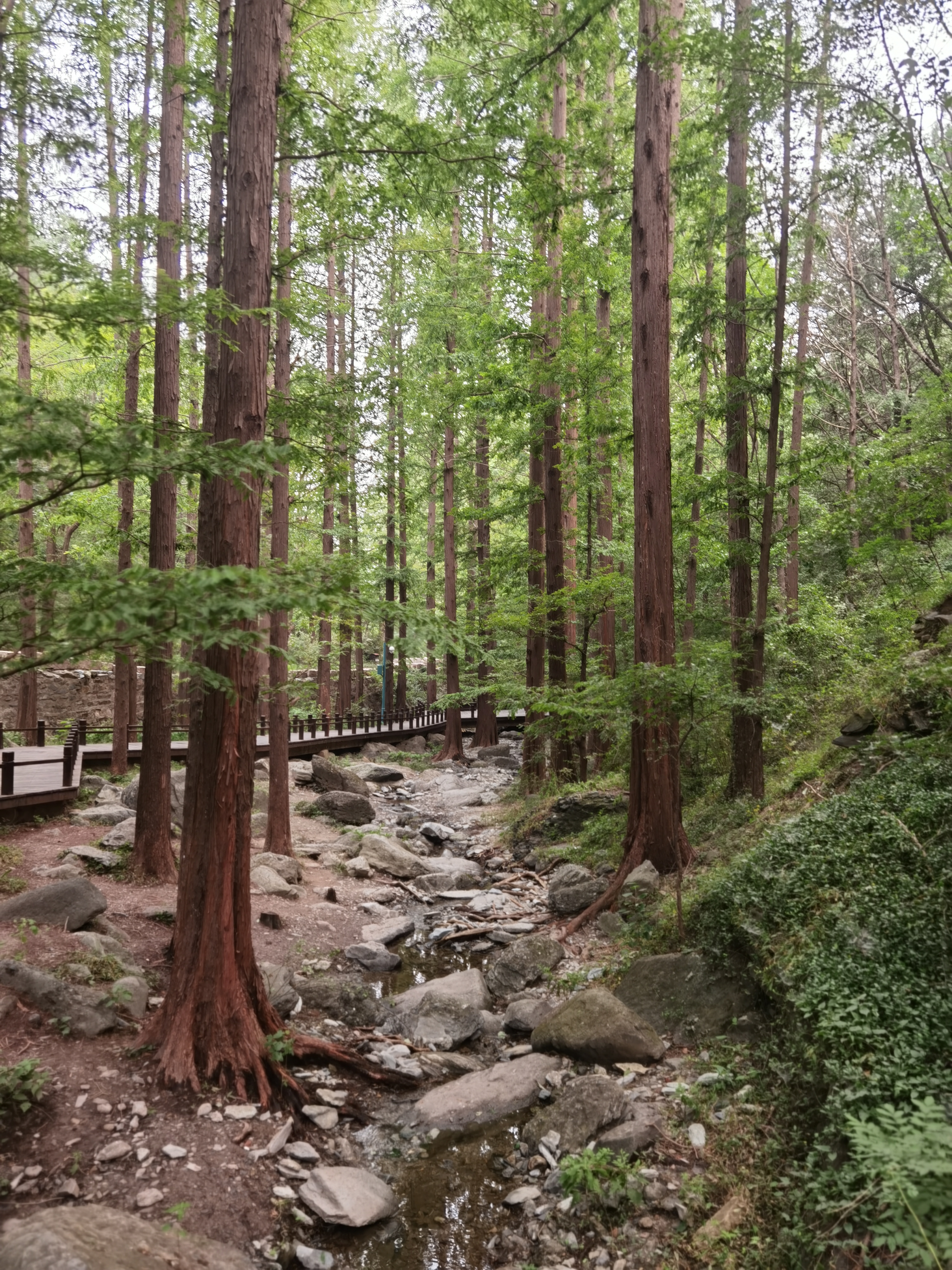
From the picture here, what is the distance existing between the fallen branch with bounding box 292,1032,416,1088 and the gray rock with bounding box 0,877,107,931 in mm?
2585

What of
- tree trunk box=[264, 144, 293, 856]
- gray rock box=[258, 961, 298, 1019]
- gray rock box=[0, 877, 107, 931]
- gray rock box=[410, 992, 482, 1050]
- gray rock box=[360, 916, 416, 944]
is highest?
tree trunk box=[264, 144, 293, 856]

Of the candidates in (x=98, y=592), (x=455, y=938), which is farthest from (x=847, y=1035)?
(x=455, y=938)

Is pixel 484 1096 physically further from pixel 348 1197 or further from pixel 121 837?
pixel 121 837

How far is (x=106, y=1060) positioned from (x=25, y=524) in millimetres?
12014

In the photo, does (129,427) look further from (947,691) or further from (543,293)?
(543,293)

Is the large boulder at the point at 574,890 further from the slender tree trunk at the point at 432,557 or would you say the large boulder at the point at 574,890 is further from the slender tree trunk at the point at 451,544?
the slender tree trunk at the point at 432,557

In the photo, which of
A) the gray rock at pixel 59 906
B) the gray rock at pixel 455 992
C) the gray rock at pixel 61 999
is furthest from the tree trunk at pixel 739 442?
the gray rock at pixel 59 906

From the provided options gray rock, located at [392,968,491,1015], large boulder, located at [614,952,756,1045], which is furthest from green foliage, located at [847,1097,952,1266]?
gray rock, located at [392,968,491,1015]

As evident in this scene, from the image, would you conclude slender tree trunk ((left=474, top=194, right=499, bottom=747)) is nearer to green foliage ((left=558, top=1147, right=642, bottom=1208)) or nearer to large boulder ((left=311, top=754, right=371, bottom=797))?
large boulder ((left=311, top=754, right=371, bottom=797))

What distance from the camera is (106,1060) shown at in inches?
210

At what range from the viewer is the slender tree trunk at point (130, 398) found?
984cm

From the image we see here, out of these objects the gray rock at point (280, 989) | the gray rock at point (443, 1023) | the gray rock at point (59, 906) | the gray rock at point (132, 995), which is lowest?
the gray rock at point (443, 1023)

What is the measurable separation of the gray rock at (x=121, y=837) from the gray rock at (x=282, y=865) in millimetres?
1628

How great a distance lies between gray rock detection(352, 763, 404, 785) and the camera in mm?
19984
